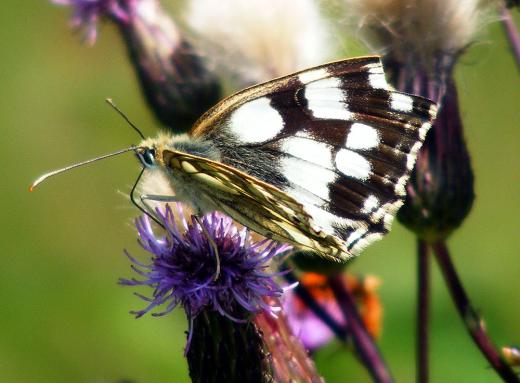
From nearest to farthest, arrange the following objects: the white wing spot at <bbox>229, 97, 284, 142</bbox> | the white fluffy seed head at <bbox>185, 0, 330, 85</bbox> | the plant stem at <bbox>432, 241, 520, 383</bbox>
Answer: the plant stem at <bbox>432, 241, 520, 383</bbox> → the white wing spot at <bbox>229, 97, 284, 142</bbox> → the white fluffy seed head at <bbox>185, 0, 330, 85</bbox>

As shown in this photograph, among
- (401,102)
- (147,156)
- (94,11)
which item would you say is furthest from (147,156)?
(94,11)

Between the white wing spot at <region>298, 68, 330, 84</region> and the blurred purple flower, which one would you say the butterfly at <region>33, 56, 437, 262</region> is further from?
the blurred purple flower

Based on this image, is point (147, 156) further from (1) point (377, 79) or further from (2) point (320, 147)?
(1) point (377, 79)

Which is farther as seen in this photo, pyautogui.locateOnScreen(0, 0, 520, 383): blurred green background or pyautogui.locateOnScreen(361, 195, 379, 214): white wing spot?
pyautogui.locateOnScreen(0, 0, 520, 383): blurred green background

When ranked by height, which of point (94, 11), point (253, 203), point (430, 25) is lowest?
point (253, 203)

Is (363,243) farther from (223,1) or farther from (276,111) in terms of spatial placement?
(223,1)

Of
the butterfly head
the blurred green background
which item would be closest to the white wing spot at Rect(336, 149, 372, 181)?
the butterfly head

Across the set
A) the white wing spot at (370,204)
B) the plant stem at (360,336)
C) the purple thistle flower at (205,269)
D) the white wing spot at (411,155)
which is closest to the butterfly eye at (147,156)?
the purple thistle flower at (205,269)
